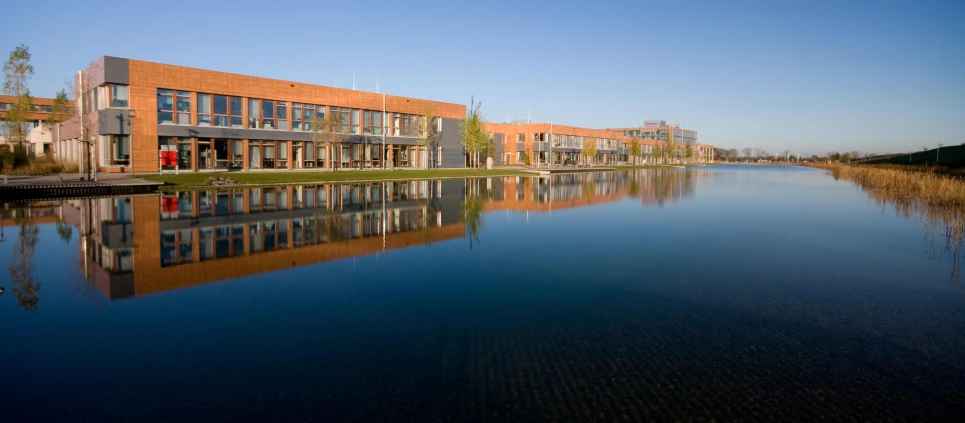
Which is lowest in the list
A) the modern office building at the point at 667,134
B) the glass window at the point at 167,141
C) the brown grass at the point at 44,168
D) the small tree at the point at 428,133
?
the brown grass at the point at 44,168

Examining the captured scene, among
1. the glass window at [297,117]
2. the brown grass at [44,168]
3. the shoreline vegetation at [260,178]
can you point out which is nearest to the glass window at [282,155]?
the glass window at [297,117]

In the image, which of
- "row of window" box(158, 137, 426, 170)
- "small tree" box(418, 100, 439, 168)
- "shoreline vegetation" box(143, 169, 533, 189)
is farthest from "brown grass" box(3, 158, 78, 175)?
"small tree" box(418, 100, 439, 168)

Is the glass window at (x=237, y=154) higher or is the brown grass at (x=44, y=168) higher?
the glass window at (x=237, y=154)

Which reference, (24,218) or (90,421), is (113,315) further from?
(24,218)

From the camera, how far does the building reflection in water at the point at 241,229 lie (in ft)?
33.9

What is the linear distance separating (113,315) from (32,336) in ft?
3.11

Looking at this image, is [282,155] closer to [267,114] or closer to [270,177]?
[267,114]

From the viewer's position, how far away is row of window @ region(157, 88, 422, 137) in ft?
132

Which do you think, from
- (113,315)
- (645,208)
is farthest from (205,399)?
(645,208)

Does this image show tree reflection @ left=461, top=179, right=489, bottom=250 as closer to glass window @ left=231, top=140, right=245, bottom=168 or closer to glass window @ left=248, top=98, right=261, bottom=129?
glass window @ left=231, top=140, right=245, bottom=168

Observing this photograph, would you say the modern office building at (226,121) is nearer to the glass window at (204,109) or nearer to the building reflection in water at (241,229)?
the glass window at (204,109)

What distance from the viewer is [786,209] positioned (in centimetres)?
2427

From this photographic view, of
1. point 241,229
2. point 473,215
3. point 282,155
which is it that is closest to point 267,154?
point 282,155

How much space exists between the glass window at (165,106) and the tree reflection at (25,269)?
2608 centimetres
